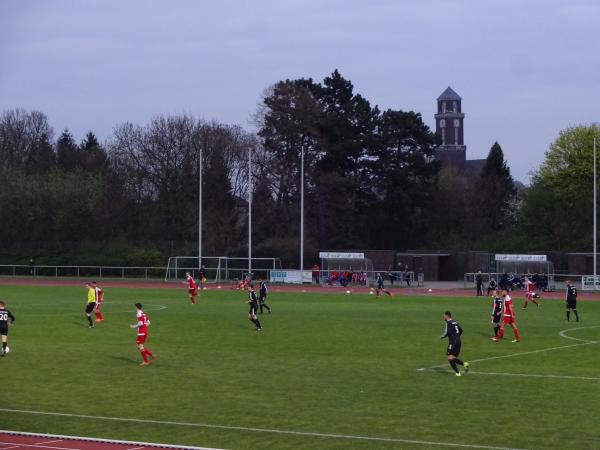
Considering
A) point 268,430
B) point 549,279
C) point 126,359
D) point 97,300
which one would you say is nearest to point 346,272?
point 549,279

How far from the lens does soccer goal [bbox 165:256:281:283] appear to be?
91.4 metres

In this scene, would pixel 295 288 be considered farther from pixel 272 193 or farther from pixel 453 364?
pixel 453 364

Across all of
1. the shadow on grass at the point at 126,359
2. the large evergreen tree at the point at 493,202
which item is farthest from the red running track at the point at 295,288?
the large evergreen tree at the point at 493,202

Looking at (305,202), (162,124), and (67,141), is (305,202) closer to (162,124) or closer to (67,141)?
(162,124)

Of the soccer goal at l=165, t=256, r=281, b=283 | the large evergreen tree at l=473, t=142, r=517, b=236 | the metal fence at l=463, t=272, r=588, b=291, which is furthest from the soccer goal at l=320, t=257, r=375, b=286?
the large evergreen tree at l=473, t=142, r=517, b=236

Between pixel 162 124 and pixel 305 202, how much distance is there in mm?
18715

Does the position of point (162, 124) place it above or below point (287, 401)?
above

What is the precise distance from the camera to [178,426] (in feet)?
73.2

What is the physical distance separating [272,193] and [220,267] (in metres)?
21.6

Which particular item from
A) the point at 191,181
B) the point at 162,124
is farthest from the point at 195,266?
the point at 162,124

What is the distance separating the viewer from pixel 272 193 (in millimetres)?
112000

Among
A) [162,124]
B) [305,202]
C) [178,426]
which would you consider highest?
[162,124]

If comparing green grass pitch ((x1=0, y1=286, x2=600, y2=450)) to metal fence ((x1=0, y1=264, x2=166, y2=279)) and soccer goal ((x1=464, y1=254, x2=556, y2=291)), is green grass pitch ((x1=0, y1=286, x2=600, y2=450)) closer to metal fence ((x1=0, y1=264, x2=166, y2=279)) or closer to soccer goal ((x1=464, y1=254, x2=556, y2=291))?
soccer goal ((x1=464, y1=254, x2=556, y2=291))

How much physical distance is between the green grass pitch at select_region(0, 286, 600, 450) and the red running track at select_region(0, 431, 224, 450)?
2.37ft
